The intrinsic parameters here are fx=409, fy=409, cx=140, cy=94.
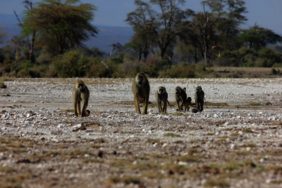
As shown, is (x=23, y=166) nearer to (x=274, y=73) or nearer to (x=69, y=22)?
(x=274, y=73)

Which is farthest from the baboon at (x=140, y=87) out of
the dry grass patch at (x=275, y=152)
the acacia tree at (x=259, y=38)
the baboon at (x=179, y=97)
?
the acacia tree at (x=259, y=38)

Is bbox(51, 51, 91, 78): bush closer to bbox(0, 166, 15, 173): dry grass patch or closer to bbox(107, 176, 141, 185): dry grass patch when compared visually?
bbox(0, 166, 15, 173): dry grass patch

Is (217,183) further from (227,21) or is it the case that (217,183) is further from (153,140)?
(227,21)

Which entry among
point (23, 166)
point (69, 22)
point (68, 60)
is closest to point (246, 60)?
point (69, 22)

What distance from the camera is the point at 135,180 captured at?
15.4 feet

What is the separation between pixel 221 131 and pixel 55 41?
36710 millimetres

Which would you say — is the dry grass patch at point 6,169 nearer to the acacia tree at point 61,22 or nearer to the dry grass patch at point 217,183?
the dry grass patch at point 217,183

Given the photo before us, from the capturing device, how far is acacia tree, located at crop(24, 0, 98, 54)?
40875mm

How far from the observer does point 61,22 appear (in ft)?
134

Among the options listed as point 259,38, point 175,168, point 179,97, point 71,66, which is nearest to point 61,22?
point 71,66

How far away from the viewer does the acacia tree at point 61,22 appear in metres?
40.9

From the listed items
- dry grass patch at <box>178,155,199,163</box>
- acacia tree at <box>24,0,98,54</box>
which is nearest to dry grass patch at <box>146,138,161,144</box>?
dry grass patch at <box>178,155,199,163</box>

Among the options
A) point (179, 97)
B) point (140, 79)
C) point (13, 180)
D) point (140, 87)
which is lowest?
point (13, 180)

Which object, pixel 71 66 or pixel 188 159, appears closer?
pixel 188 159
